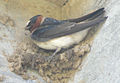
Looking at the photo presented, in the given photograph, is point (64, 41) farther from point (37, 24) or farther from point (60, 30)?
point (37, 24)

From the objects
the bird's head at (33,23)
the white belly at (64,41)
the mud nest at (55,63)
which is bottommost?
the mud nest at (55,63)

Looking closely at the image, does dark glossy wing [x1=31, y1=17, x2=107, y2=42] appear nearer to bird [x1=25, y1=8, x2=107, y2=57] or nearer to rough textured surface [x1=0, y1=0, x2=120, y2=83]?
bird [x1=25, y1=8, x2=107, y2=57]

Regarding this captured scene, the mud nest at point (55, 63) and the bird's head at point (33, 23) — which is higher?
the bird's head at point (33, 23)

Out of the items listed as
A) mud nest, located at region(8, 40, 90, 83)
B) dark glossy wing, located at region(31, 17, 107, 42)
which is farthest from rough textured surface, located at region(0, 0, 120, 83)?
dark glossy wing, located at region(31, 17, 107, 42)

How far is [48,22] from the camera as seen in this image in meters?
4.97

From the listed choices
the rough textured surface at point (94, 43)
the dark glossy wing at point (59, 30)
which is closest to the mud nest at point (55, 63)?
the rough textured surface at point (94, 43)

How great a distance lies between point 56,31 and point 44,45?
0.31m

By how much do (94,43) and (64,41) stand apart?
63 centimetres

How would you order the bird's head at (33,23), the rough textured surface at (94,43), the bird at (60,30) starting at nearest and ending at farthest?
the rough textured surface at (94,43)
the bird at (60,30)
the bird's head at (33,23)

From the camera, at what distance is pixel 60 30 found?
15.4 ft

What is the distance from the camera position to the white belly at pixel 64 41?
467 centimetres

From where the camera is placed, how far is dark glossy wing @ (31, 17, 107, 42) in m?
4.41

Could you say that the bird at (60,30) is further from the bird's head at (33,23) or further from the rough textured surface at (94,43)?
the rough textured surface at (94,43)

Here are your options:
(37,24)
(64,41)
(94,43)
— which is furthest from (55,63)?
(37,24)
